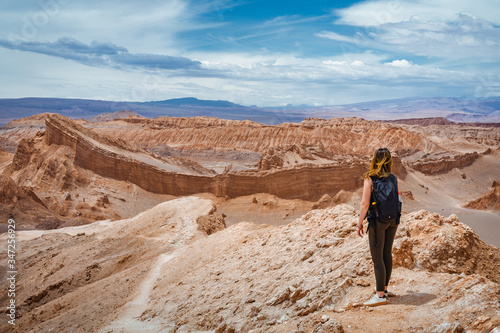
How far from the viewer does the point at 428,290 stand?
4.66 m

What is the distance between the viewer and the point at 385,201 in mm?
4613

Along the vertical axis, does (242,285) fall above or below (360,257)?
below

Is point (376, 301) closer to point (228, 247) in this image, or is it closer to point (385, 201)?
point (385, 201)

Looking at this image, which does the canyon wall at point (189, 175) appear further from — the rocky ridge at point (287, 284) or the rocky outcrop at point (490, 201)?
the rocky ridge at point (287, 284)

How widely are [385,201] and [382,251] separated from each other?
0.57 metres

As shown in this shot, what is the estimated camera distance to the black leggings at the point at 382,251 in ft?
15.4

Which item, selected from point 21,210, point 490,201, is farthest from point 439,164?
point 21,210

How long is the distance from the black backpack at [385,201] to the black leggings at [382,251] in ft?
0.34

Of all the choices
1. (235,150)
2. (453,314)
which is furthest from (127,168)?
(235,150)

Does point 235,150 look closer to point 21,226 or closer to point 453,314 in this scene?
point 21,226

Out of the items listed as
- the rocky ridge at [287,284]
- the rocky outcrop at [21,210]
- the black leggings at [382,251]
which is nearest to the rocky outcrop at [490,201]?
the rocky ridge at [287,284]

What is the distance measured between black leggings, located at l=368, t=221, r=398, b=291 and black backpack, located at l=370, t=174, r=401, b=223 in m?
0.10

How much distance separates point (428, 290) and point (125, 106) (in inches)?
7813

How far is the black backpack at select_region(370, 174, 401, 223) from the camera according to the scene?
4609 mm
